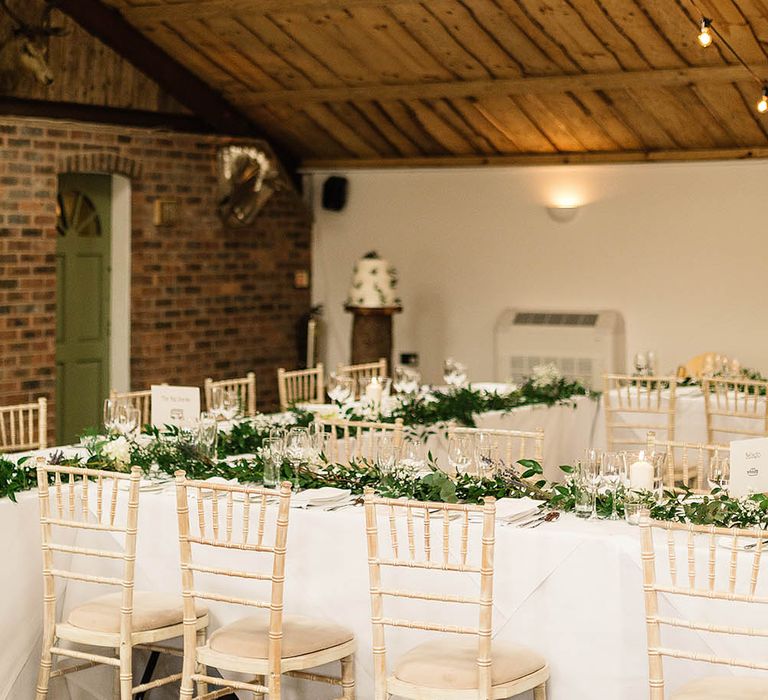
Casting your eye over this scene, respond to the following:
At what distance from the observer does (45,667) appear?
163 inches

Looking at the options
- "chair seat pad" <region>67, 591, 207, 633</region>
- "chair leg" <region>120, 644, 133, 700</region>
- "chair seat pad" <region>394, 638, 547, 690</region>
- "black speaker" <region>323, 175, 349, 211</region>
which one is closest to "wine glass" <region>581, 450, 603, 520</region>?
"chair seat pad" <region>394, 638, 547, 690</region>

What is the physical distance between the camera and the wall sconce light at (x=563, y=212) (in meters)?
10.7

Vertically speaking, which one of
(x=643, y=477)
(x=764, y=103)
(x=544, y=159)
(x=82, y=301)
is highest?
(x=544, y=159)

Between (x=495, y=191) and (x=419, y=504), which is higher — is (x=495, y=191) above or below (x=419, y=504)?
above

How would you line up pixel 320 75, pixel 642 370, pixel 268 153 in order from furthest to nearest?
pixel 268 153 → pixel 320 75 → pixel 642 370

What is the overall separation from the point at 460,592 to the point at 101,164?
21.3ft

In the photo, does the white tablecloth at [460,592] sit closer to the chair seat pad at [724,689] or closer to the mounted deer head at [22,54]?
the chair seat pad at [724,689]

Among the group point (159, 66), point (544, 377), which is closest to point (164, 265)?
point (159, 66)

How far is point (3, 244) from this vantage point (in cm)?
891

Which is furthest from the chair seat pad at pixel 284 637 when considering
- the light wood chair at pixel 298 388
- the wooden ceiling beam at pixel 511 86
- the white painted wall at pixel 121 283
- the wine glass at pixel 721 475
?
the white painted wall at pixel 121 283

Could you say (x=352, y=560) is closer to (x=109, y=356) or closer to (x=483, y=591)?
(x=483, y=591)

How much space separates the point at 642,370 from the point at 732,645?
4.86 m

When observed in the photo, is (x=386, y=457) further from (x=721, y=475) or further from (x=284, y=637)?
(x=721, y=475)

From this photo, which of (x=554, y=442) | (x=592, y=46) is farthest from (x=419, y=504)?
(x=592, y=46)
